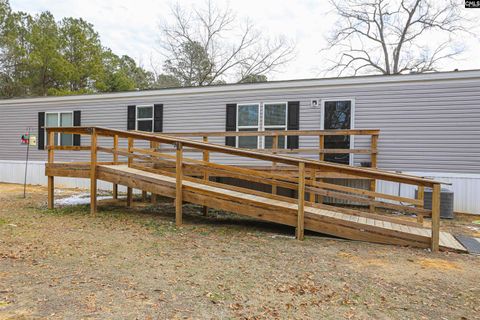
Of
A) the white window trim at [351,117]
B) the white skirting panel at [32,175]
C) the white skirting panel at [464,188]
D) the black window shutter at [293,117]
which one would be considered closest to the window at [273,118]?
the black window shutter at [293,117]

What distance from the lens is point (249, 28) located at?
2239 centimetres

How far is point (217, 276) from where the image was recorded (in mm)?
3289

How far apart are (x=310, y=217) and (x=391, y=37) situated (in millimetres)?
18861

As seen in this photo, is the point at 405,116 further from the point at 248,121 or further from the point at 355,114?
the point at 248,121

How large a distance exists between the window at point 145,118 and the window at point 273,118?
3.57 meters

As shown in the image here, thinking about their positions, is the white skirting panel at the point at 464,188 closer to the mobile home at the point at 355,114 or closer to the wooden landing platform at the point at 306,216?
the mobile home at the point at 355,114

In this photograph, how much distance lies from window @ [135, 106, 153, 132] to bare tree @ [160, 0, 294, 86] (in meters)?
13.4

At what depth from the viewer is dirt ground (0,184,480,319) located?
260 centimetres

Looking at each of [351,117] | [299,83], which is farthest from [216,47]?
[351,117]

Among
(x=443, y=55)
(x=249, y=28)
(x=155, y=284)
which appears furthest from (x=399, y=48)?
(x=155, y=284)

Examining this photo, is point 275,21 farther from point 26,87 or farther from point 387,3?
point 26,87

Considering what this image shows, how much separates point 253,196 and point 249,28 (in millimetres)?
19160

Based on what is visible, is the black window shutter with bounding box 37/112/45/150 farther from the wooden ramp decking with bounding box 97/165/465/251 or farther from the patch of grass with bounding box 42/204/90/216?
the wooden ramp decking with bounding box 97/165/465/251

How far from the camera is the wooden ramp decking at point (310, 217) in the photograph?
462 centimetres
